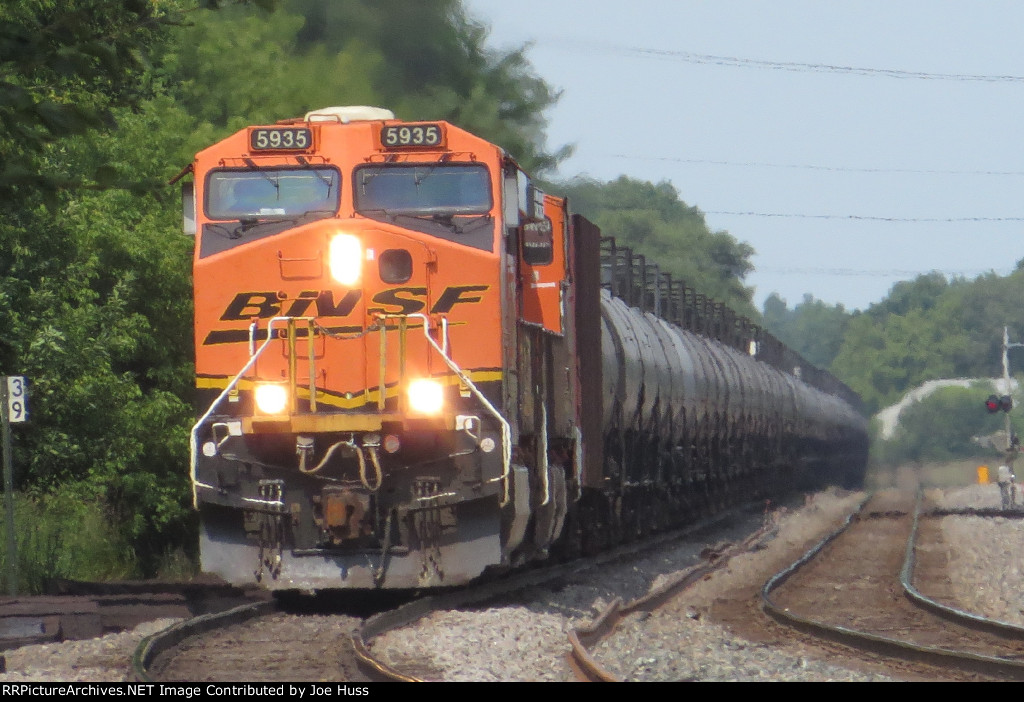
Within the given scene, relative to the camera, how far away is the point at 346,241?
11211 mm

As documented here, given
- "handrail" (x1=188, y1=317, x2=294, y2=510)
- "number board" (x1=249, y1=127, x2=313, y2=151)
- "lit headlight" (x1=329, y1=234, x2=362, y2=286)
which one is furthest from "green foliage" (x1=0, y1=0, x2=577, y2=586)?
"lit headlight" (x1=329, y1=234, x2=362, y2=286)

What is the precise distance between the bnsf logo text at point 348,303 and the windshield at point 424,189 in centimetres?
67

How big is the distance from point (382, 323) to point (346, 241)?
74 cm

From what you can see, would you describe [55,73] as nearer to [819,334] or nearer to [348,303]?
[348,303]

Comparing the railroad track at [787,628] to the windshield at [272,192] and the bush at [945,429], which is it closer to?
the windshield at [272,192]

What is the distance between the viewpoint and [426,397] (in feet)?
35.8

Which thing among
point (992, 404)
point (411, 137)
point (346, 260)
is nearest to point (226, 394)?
point (346, 260)

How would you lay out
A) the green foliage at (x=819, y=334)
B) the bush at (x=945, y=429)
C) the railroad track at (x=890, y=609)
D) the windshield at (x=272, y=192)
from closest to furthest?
1. the railroad track at (x=890, y=609)
2. the windshield at (x=272, y=192)
3. the bush at (x=945, y=429)
4. the green foliage at (x=819, y=334)

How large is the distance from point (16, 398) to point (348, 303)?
10.8ft

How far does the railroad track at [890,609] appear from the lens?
29.8 ft

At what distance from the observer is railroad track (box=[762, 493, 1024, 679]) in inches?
358

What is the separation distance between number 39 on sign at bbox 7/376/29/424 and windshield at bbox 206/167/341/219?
2.42 m

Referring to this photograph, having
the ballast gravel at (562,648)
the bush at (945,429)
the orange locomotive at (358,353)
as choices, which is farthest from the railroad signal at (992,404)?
the bush at (945,429)
